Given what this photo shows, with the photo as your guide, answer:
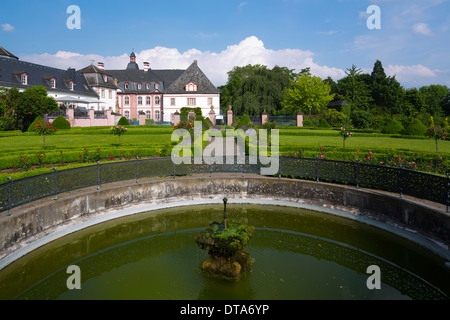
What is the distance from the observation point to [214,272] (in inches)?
235

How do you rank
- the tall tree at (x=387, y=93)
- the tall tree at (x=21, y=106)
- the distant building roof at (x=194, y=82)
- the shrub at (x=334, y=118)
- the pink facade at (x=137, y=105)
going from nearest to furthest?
the tall tree at (x=21, y=106)
the shrub at (x=334, y=118)
the distant building roof at (x=194, y=82)
the tall tree at (x=387, y=93)
the pink facade at (x=137, y=105)

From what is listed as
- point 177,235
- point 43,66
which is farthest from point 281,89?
point 177,235

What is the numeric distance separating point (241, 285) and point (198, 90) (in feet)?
168

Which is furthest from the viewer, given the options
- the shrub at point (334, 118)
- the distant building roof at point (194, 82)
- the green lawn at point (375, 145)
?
the distant building roof at point (194, 82)

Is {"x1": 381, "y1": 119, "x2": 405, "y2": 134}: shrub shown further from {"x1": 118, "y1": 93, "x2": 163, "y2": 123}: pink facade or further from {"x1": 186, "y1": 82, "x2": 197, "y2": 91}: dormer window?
{"x1": 118, "y1": 93, "x2": 163, "y2": 123}: pink facade

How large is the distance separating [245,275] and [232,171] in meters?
6.21

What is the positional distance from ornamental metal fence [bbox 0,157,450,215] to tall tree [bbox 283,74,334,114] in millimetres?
36965

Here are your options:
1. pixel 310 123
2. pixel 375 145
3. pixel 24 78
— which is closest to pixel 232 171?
pixel 375 145

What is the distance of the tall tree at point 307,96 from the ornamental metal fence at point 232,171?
36965 millimetres

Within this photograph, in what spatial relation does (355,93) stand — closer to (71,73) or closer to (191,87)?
(191,87)

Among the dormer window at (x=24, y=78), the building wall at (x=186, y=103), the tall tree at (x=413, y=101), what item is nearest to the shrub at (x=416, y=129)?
the tall tree at (x=413, y=101)

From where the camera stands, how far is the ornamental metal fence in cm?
734

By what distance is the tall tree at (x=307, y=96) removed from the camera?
4669 cm

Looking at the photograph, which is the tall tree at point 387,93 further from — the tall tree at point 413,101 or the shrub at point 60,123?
the shrub at point 60,123
